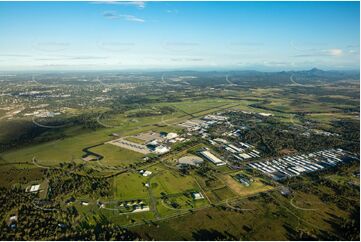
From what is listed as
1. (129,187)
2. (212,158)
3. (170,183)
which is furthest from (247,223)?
(212,158)

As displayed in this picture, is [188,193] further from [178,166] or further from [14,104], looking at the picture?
[14,104]

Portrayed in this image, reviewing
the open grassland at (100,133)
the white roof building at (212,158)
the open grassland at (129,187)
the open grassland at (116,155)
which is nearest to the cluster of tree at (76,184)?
the open grassland at (129,187)

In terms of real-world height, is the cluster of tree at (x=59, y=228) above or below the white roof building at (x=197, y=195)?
above

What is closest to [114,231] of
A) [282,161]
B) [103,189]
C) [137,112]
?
[103,189]

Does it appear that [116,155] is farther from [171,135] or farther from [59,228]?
[59,228]

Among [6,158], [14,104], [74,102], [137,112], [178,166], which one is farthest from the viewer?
[74,102]

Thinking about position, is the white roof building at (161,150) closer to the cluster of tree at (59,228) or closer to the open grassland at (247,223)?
the open grassland at (247,223)

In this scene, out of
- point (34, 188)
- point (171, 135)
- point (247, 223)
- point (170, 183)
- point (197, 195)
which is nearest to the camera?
point (247, 223)

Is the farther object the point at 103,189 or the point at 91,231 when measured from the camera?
the point at 103,189

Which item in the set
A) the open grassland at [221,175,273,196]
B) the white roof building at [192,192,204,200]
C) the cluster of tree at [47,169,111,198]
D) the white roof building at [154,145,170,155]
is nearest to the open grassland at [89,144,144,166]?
the white roof building at [154,145,170,155]

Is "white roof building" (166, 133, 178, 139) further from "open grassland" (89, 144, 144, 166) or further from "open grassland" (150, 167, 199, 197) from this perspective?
"open grassland" (150, 167, 199, 197)

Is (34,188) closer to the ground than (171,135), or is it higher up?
closer to the ground
